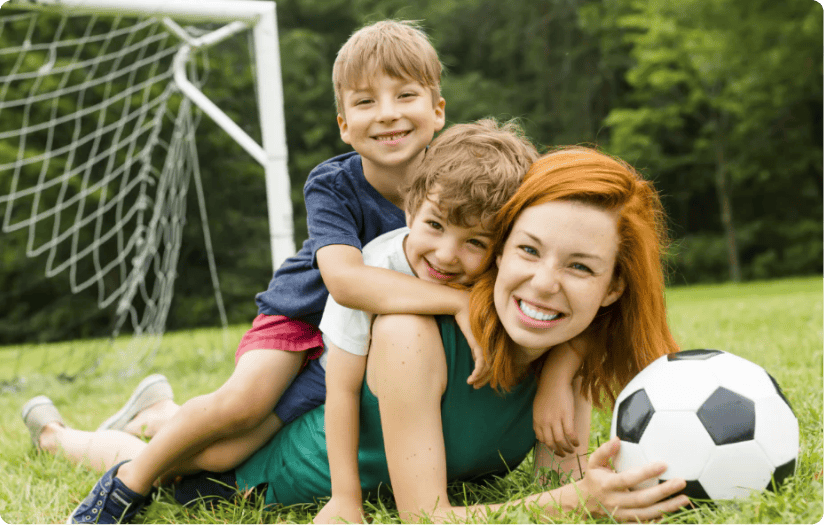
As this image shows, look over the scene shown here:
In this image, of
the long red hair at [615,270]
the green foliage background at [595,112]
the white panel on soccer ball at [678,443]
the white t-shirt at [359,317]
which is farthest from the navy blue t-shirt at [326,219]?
the green foliage background at [595,112]

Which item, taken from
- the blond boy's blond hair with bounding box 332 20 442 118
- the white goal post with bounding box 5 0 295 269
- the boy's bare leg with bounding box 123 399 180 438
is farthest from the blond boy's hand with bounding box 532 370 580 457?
the white goal post with bounding box 5 0 295 269

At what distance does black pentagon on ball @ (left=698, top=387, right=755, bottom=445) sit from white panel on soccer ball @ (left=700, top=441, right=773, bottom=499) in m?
0.02

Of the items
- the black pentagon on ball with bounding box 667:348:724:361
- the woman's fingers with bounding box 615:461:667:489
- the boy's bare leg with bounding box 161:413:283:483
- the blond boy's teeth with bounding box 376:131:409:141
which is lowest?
the boy's bare leg with bounding box 161:413:283:483

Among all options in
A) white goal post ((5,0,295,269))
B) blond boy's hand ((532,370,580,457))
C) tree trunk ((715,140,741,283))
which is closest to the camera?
blond boy's hand ((532,370,580,457))

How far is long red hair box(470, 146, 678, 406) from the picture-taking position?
167 centimetres

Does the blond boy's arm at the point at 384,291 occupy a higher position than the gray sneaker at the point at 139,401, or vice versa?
the blond boy's arm at the point at 384,291

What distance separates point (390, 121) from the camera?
2271 mm

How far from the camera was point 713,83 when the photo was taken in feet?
53.7

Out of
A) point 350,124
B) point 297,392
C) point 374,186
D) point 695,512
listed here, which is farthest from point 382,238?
point 695,512

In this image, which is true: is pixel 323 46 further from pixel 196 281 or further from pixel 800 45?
pixel 800 45

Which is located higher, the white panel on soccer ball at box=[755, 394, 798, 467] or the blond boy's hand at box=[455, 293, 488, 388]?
the blond boy's hand at box=[455, 293, 488, 388]

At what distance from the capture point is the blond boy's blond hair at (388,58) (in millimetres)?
2281

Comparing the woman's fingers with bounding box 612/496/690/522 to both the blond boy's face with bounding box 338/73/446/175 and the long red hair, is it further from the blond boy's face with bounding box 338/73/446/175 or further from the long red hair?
the blond boy's face with bounding box 338/73/446/175

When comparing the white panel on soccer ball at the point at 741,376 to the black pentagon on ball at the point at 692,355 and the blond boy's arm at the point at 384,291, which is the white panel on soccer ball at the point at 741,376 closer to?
the black pentagon on ball at the point at 692,355
